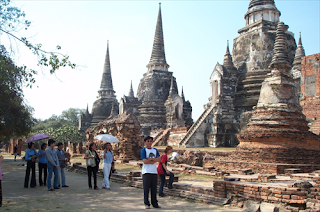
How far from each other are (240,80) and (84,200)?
1749 cm

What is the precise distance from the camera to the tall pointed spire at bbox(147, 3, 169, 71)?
3508cm

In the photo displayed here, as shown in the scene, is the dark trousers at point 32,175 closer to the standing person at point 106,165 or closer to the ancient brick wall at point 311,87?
the standing person at point 106,165

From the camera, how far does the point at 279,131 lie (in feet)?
40.0

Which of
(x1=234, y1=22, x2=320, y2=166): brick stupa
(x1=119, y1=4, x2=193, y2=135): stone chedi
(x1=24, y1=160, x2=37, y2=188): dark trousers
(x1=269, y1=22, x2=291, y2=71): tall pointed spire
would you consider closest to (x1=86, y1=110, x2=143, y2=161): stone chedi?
Answer: (x1=234, y1=22, x2=320, y2=166): brick stupa

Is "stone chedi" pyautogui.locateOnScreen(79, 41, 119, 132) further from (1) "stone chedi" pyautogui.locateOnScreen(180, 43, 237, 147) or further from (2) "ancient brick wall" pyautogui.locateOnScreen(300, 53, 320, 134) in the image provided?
(2) "ancient brick wall" pyautogui.locateOnScreen(300, 53, 320, 134)

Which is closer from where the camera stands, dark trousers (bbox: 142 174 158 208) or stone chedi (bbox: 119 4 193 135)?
dark trousers (bbox: 142 174 158 208)

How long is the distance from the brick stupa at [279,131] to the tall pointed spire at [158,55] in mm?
21588

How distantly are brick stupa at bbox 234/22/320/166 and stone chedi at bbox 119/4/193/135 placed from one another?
16.1 metres

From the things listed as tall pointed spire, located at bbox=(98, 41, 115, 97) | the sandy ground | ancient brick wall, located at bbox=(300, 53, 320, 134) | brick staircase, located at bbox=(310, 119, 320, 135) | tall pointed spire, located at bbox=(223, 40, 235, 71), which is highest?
tall pointed spire, located at bbox=(98, 41, 115, 97)

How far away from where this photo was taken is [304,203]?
542 centimetres

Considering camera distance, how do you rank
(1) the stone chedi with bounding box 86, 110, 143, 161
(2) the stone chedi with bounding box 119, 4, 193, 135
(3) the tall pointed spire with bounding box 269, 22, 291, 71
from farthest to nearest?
1. (2) the stone chedi with bounding box 119, 4, 193, 135
2. (1) the stone chedi with bounding box 86, 110, 143, 161
3. (3) the tall pointed spire with bounding box 269, 22, 291, 71

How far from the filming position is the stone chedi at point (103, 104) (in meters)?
42.3

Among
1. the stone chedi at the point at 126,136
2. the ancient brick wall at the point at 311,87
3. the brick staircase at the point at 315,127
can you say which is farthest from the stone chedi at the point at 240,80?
the stone chedi at the point at 126,136

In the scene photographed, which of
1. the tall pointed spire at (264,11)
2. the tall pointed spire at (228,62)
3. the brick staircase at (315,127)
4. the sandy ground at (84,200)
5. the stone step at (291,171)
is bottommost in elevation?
the sandy ground at (84,200)
